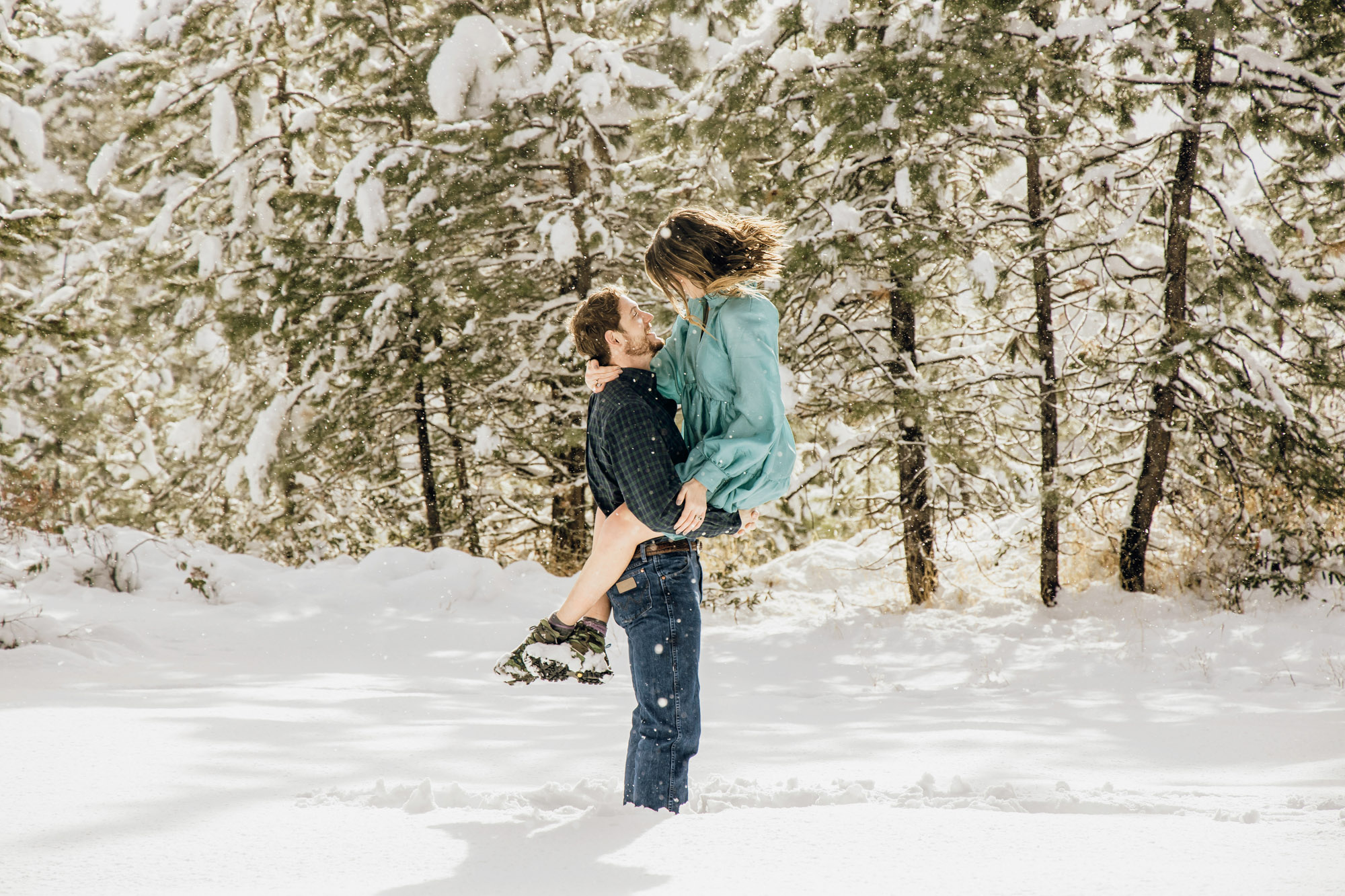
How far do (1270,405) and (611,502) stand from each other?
6502 mm

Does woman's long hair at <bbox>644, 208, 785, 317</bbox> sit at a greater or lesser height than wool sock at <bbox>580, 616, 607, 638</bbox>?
greater

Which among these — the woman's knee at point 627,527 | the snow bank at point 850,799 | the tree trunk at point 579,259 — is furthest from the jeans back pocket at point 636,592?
the tree trunk at point 579,259

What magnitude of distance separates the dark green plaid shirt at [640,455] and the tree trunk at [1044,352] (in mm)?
5647

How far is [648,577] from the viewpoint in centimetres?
257

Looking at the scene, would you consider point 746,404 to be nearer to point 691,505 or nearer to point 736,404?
point 736,404

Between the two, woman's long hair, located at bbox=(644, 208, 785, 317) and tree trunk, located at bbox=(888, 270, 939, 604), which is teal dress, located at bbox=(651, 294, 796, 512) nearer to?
woman's long hair, located at bbox=(644, 208, 785, 317)

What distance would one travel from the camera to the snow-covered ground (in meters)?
1.98

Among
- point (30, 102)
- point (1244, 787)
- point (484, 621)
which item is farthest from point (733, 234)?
point (30, 102)

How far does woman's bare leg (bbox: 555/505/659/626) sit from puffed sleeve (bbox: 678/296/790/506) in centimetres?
21

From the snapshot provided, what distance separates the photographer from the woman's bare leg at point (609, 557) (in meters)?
2.50

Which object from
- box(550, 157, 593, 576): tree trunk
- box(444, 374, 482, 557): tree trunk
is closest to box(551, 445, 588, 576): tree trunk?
box(550, 157, 593, 576): tree trunk

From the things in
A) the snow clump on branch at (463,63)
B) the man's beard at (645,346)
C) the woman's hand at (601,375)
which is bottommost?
the woman's hand at (601,375)

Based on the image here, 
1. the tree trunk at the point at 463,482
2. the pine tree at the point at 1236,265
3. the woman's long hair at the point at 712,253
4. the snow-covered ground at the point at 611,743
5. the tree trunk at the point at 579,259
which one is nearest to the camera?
the snow-covered ground at the point at 611,743

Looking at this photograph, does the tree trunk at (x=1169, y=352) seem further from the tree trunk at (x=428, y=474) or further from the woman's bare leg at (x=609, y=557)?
the tree trunk at (x=428, y=474)
